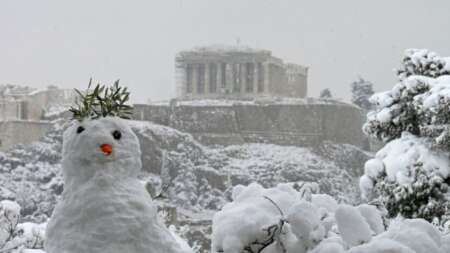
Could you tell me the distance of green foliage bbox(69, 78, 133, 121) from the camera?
3.73 feet

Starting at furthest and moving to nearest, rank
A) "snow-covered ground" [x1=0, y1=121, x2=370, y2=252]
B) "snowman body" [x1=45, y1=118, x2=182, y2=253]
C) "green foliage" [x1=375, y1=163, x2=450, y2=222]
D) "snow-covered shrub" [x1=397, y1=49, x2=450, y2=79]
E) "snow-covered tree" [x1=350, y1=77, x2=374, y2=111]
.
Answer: "snow-covered tree" [x1=350, y1=77, x2=374, y2=111]
"snow-covered ground" [x1=0, y1=121, x2=370, y2=252]
"snow-covered shrub" [x1=397, y1=49, x2=450, y2=79]
"green foliage" [x1=375, y1=163, x2=450, y2=222]
"snowman body" [x1=45, y1=118, x2=182, y2=253]

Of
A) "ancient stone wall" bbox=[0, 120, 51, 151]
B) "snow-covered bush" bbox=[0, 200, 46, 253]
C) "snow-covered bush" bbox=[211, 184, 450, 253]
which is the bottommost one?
"ancient stone wall" bbox=[0, 120, 51, 151]

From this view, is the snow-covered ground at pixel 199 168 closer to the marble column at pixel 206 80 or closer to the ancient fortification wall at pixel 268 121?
the ancient fortification wall at pixel 268 121

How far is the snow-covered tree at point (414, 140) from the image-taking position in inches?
168

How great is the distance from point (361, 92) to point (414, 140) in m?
23.6

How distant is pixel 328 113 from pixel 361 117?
134cm

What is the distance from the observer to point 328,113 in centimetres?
2519

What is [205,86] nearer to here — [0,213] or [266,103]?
[266,103]

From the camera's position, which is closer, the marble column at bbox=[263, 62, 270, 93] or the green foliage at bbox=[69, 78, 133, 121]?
the green foliage at bbox=[69, 78, 133, 121]

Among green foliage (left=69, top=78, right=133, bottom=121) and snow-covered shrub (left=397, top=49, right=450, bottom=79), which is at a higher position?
Result: snow-covered shrub (left=397, top=49, right=450, bottom=79)

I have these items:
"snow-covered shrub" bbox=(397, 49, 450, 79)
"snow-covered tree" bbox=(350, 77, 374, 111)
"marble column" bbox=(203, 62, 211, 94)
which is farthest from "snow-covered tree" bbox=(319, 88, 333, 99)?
"snow-covered shrub" bbox=(397, 49, 450, 79)

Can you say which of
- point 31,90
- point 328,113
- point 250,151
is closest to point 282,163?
point 250,151

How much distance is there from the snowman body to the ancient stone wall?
2138 cm

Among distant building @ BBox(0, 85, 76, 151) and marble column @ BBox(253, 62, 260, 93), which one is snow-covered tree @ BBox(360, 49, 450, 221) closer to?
distant building @ BBox(0, 85, 76, 151)
